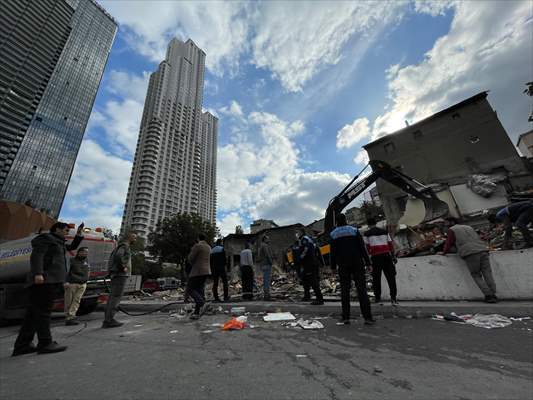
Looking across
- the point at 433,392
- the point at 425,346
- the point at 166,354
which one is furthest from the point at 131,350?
the point at 425,346

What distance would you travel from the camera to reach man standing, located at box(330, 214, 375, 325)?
142 inches

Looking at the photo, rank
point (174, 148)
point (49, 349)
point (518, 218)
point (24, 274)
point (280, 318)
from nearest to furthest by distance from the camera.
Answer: point (49, 349) → point (280, 318) → point (518, 218) → point (24, 274) → point (174, 148)

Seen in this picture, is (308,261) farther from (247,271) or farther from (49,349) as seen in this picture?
(49,349)

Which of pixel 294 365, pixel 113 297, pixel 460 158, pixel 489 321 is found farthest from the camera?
pixel 460 158

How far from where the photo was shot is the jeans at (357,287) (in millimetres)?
3560

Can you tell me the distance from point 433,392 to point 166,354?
2.55m

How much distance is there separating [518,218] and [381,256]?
414 centimetres

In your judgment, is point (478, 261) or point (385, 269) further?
point (385, 269)

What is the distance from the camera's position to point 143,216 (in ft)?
239

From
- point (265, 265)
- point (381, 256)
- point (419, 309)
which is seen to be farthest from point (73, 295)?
point (419, 309)

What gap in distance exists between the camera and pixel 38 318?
9.91 ft

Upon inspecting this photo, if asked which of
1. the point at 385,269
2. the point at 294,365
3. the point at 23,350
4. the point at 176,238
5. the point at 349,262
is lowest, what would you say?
the point at 294,365

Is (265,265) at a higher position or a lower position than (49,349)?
higher

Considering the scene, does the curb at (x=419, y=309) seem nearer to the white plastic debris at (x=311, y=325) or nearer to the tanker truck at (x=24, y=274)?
the white plastic debris at (x=311, y=325)
